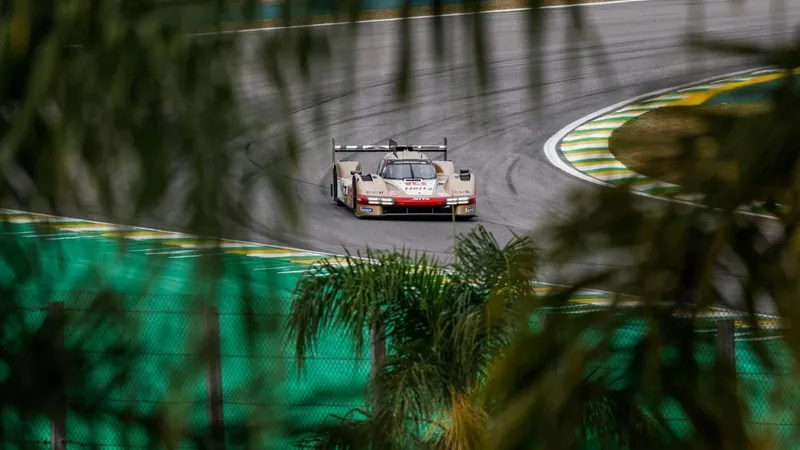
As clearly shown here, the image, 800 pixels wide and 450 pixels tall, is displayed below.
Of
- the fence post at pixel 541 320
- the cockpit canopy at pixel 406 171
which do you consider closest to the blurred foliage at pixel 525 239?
the fence post at pixel 541 320

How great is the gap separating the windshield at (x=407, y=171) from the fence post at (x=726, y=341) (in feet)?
14.1

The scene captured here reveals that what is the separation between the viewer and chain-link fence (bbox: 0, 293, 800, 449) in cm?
12

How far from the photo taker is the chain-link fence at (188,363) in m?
0.12

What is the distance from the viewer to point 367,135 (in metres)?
0.12

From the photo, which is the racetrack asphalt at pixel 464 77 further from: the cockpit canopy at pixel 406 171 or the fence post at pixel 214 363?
the cockpit canopy at pixel 406 171

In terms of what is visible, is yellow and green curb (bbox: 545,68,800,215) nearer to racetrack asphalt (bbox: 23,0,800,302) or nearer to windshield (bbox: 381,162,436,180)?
racetrack asphalt (bbox: 23,0,800,302)

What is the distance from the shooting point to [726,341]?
134mm

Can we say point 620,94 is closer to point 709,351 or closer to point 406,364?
point 709,351

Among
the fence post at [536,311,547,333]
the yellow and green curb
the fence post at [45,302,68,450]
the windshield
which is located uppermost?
the yellow and green curb

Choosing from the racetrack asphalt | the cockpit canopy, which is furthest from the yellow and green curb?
the cockpit canopy

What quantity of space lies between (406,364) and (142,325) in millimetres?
1552

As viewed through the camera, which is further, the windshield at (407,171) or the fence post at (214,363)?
the windshield at (407,171)

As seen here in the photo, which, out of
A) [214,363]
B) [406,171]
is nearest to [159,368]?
[214,363]

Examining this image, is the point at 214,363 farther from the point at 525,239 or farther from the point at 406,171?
the point at 406,171
